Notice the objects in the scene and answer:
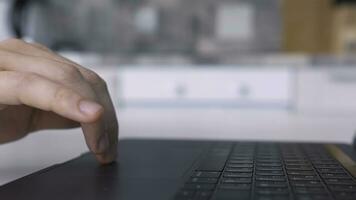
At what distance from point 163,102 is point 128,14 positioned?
83 centimetres

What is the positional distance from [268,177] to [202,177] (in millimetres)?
45

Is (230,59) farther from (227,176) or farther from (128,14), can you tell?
(227,176)

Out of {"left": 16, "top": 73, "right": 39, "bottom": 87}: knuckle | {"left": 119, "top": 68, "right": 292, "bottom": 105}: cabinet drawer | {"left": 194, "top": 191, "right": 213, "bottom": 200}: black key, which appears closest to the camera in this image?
{"left": 194, "top": 191, "right": 213, "bottom": 200}: black key

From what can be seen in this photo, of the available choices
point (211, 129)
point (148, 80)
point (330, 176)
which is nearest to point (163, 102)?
point (148, 80)

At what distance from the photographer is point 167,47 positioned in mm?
3090

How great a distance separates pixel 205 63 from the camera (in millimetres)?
2477

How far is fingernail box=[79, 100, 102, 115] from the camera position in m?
0.36

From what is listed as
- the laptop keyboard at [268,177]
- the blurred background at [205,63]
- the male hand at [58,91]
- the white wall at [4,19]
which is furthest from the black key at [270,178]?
the white wall at [4,19]

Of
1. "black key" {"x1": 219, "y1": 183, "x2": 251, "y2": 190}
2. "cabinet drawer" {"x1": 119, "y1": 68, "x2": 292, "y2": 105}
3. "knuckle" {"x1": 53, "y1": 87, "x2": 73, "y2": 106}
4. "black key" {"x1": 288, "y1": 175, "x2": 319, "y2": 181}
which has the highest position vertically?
"knuckle" {"x1": 53, "y1": 87, "x2": 73, "y2": 106}

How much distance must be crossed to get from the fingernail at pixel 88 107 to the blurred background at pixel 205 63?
0.46 feet

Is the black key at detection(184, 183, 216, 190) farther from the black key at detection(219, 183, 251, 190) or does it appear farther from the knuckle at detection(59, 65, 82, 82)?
the knuckle at detection(59, 65, 82, 82)

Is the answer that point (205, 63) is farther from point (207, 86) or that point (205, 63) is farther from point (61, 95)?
point (61, 95)

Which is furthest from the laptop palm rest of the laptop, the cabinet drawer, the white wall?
the white wall

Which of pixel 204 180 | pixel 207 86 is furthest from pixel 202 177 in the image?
pixel 207 86
